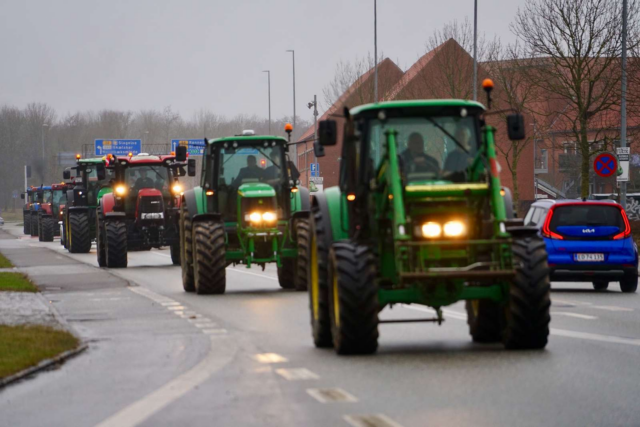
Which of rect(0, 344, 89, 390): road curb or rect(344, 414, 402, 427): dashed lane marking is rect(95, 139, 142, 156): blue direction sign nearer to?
rect(0, 344, 89, 390): road curb

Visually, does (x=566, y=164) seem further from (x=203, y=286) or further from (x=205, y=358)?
(x=205, y=358)

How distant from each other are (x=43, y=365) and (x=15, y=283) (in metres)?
13.5

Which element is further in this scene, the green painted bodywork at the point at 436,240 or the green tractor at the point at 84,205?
the green tractor at the point at 84,205

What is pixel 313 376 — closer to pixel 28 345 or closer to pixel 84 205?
pixel 28 345

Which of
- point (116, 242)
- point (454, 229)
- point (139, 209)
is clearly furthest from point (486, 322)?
point (139, 209)

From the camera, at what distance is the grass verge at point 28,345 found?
40.0ft

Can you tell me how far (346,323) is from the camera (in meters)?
12.3

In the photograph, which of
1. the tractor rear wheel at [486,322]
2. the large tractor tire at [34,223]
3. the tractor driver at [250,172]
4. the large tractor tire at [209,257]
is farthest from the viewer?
the large tractor tire at [34,223]

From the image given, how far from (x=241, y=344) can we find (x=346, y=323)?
2143 mm

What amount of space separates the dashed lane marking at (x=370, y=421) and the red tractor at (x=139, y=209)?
24.5m

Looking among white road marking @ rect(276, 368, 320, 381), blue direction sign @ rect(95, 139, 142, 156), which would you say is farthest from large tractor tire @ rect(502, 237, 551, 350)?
blue direction sign @ rect(95, 139, 142, 156)

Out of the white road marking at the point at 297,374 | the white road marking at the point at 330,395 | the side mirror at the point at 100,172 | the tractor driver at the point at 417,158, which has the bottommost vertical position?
the white road marking at the point at 297,374

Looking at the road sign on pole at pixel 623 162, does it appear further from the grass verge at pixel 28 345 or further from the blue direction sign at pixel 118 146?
the blue direction sign at pixel 118 146

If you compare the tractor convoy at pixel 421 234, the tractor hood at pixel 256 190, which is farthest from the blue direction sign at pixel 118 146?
the tractor convoy at pixel 421 234
